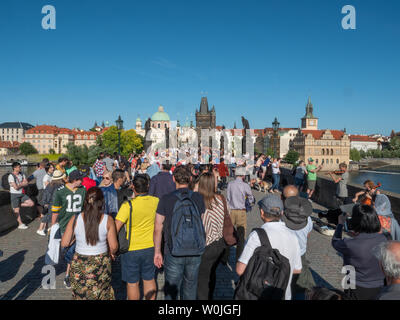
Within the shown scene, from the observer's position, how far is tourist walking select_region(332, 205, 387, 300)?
2.85 m

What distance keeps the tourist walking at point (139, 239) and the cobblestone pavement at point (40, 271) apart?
797 millimetres

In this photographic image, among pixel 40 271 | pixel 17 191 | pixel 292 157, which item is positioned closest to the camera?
pixel 40 271

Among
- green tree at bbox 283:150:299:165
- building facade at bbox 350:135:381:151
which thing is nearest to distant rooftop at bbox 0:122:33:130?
green tree at bbox 283:150:299:165

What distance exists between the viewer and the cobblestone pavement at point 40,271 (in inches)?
171

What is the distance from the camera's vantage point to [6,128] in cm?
16025

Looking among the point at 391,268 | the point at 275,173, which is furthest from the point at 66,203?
the point at 275,173

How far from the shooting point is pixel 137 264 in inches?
141

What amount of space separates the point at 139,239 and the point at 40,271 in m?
2.75

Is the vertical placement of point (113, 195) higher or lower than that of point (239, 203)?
higher

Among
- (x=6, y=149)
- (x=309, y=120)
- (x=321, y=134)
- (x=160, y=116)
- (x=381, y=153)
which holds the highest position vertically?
(x=160, y=116)

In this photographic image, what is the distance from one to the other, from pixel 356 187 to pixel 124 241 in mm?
8612

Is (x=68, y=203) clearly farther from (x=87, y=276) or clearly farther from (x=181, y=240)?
(x=181, y=240)

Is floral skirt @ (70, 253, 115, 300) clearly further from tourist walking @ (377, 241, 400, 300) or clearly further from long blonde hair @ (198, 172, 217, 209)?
tourist walking @ (377, 241, 400, 300)

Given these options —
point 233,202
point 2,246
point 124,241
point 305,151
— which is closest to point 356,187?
point 233,202
